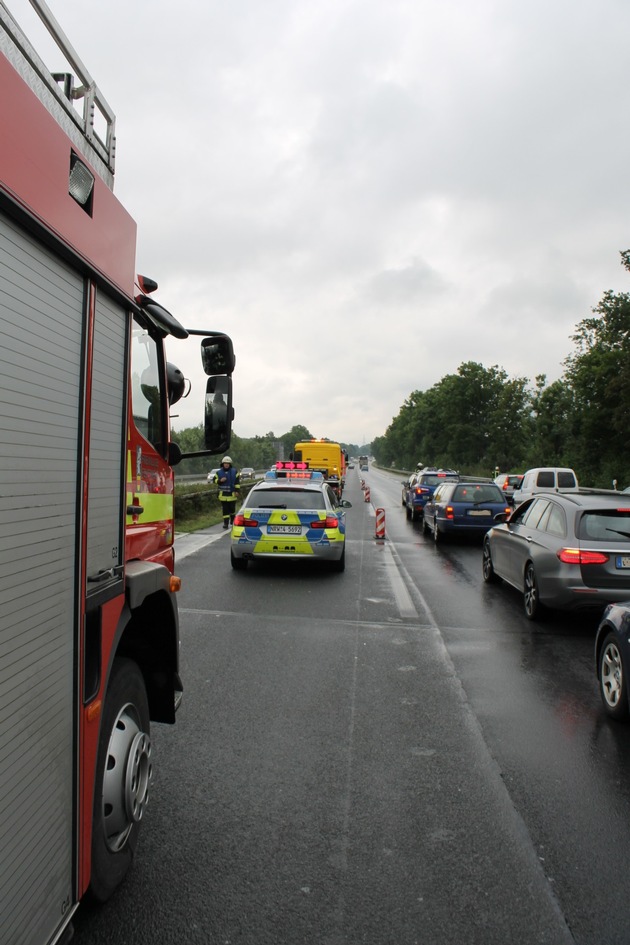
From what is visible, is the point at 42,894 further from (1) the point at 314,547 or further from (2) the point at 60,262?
(1) the point at 314,547

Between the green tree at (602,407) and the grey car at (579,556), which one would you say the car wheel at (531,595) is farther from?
the green tree at (602,407)

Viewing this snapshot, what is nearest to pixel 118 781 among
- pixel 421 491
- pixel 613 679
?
pixel 613 679

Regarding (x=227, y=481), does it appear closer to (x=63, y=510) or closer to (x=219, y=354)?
(x=219, y=354)

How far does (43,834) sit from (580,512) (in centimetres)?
673

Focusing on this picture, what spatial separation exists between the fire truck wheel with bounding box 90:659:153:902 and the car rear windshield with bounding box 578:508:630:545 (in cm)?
579

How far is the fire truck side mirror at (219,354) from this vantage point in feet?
13.4

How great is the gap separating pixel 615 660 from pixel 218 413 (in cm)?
332

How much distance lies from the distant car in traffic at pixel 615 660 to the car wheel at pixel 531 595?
2.61 metres

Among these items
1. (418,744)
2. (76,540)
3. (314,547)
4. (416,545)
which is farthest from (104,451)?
(416,545)

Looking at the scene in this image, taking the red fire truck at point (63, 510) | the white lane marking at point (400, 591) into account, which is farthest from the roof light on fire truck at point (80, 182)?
the white lane marking at point (400, 591)

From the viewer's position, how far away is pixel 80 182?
2.21 metres

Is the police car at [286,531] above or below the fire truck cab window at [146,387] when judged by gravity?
below

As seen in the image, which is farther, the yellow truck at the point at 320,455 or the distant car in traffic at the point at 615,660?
the yellow truck at the point at 320,455

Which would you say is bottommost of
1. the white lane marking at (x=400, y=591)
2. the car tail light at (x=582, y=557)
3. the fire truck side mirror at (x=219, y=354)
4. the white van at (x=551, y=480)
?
the white lane marking at (x=400, y=591)
